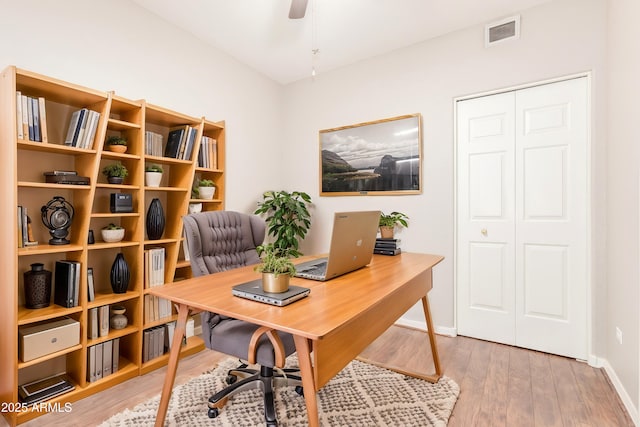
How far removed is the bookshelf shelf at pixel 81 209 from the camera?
5.82ft

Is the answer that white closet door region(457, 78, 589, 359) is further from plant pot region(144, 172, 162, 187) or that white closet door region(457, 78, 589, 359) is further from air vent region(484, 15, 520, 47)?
plant pot region(144, 172, 162, 187)

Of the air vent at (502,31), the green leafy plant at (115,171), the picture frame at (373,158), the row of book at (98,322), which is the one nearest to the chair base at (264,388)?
the row of book at (98,322)

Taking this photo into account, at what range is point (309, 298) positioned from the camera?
130 centimetres

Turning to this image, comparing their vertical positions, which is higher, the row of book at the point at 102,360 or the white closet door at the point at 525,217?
the white closet door at the point at 525,217

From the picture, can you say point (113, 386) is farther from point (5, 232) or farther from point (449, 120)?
point (449, 120)

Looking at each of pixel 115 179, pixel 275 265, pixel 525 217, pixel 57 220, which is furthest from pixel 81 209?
pixel 525 217

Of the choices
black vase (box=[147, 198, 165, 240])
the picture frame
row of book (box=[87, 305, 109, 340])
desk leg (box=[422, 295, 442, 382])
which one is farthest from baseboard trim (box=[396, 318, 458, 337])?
row of book (box=[87, 305, 109, 340])

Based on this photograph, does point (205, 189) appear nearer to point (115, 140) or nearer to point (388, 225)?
point (115, 140)

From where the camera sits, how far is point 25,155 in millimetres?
1985

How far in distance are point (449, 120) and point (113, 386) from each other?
3317mm

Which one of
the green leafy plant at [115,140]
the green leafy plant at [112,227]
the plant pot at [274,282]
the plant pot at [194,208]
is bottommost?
the plant pot at [274,282]

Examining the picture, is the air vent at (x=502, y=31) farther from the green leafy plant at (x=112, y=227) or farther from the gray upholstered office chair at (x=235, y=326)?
the green leafy plant at (x=112, y=227)

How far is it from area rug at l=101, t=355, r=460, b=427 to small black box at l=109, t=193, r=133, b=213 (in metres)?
1.23

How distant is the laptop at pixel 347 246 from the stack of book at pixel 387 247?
0.50 metres
